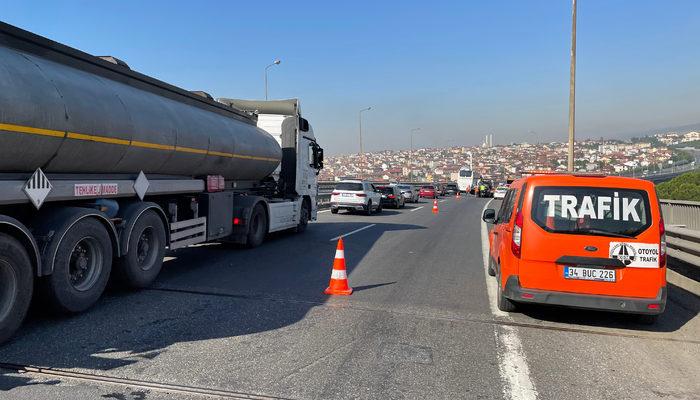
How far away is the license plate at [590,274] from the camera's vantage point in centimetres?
571

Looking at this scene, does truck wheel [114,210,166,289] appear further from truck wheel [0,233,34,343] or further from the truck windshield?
the truck windshield

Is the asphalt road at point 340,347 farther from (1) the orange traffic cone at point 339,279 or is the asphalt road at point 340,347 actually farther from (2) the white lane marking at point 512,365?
(1) the orange traffic cone at point 339,279

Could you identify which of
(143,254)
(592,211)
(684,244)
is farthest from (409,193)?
(592,211)

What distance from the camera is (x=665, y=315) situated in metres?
6.61

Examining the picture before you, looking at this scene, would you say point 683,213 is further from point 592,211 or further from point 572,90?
point 572,90

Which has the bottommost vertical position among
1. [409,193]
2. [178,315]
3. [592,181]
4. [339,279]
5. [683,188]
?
[178,315]

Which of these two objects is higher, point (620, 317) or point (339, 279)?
point (339, 279)

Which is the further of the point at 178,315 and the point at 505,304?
the point at 505,304

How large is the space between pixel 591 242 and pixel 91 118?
227 inches

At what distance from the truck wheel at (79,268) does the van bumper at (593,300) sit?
4872 millimetres

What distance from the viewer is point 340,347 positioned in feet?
16.5

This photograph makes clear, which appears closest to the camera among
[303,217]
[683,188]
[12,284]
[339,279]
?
[12,284]

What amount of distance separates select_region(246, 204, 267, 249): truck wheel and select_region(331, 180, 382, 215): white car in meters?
12.7

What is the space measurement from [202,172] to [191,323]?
14.0 ft
